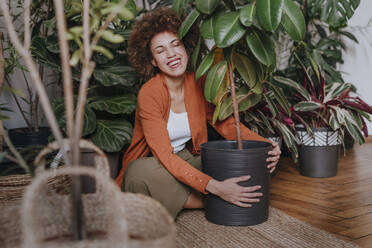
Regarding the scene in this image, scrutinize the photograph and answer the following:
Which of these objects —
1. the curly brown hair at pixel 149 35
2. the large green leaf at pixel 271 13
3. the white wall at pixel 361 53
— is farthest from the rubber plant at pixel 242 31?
the white wall at pixel 361 53

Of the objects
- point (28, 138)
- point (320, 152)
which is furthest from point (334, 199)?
point (28, 138)

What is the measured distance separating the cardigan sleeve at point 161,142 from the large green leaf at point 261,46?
1.78ft

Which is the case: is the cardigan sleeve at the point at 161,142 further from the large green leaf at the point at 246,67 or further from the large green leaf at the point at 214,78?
the large green leaf at the point at 246,67

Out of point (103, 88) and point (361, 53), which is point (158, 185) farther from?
point (361, 53)

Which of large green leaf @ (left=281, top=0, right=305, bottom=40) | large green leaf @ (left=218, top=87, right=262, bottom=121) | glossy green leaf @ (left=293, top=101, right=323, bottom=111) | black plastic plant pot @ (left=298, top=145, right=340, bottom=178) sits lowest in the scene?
black plastic plant pot @ (left=298, top=145, right=340, bottom=178)

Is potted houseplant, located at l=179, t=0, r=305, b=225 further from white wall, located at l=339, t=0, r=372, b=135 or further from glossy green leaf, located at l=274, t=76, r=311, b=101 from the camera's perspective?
white wall, located at l=339, t=0, r=372, b=135

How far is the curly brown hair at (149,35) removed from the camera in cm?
187

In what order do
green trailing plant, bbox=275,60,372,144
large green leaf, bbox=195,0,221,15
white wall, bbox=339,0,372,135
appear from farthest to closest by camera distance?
1. white wall, bbox=339,0,372,135
2. green trailing plant, bbox=275,60,372,144
3. large green leaf, bbox=195,0,221,15

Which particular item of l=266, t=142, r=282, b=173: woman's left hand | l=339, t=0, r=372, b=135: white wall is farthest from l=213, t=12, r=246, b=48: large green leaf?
l=339, t=0, r=372, b=135: white wall

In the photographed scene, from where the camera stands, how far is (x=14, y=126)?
8.96 feet

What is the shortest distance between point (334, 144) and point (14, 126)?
2215 millimetres

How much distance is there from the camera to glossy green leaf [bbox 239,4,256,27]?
55.5 inches

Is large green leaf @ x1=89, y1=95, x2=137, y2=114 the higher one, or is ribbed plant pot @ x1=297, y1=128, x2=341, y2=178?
large green leaf @ x1=89, y1=95, x2=137, y2=114

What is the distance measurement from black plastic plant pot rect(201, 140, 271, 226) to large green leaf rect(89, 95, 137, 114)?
1.73 ft
